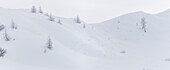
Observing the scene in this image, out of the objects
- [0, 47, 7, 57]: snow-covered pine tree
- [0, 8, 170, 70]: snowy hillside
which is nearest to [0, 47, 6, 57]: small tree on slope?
[0, 47, 7, 57]: snow-covered pine tree

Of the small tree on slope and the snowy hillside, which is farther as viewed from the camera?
the snowy hillside

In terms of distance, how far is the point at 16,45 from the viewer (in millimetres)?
18031

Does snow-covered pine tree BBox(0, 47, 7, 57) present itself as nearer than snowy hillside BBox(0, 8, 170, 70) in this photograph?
Yes

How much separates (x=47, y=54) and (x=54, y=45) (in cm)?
275

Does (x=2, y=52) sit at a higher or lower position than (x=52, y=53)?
higher

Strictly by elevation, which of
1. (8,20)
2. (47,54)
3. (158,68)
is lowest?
(158,68)

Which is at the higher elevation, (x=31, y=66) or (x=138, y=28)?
(x=138, y=28)

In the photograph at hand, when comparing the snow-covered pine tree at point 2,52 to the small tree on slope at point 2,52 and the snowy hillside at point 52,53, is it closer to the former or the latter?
the small tree on slope at point 2,52

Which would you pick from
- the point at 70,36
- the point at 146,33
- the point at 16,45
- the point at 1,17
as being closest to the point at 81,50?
the point at 70,36

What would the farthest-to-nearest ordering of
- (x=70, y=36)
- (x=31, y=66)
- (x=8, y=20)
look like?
(x=70, y=36)
(x=8, y=20)
(x=31, y=66)

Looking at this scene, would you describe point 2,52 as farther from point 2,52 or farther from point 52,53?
point 52,53

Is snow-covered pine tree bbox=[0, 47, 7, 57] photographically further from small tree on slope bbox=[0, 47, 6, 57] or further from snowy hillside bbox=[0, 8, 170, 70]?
snowy hillside bbox=[0, 8, 170, 70]

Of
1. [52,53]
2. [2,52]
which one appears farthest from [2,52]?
[52,53]

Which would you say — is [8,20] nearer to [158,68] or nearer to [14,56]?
[14,56]
